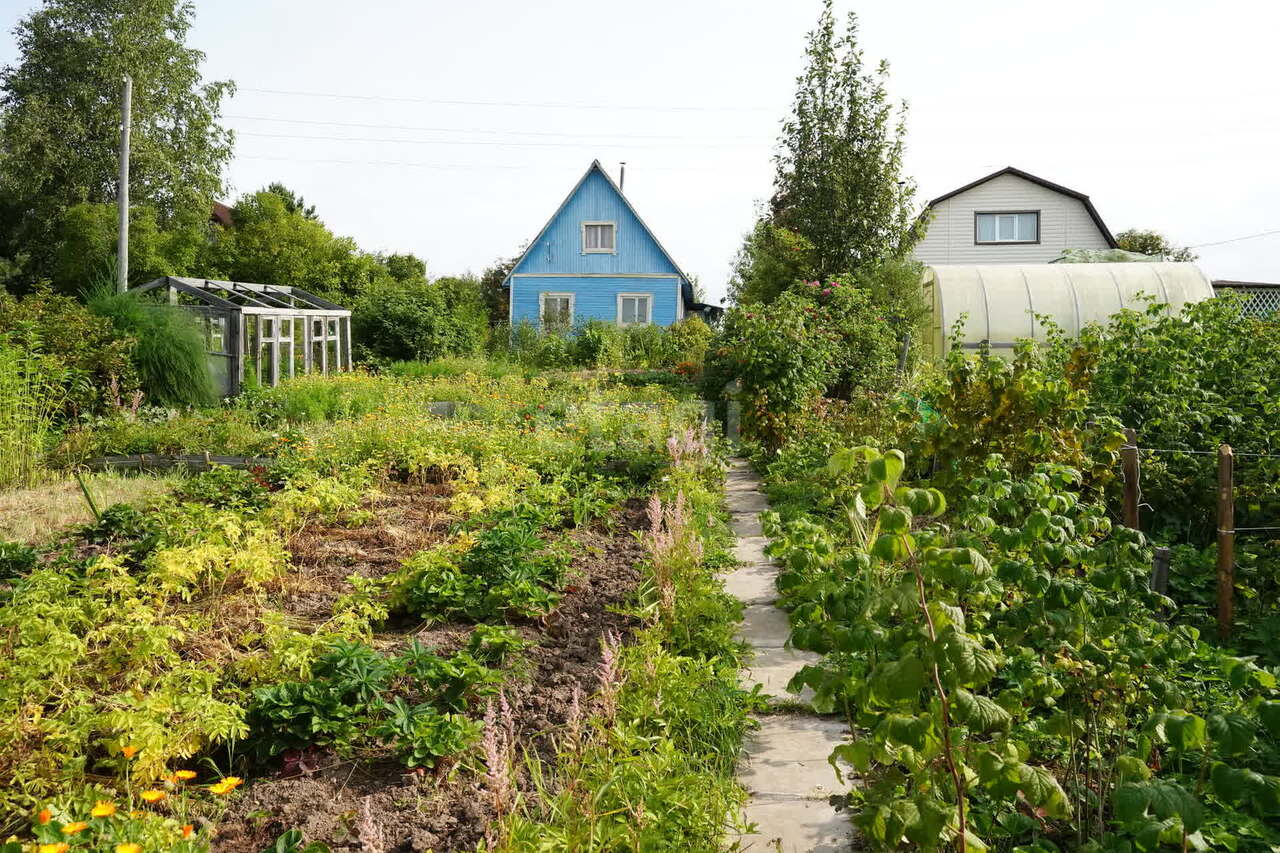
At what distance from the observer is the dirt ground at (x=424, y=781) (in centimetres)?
243

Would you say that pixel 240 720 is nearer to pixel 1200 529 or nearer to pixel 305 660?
pixel 305 660

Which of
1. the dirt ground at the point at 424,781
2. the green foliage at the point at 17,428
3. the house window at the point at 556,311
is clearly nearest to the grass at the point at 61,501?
the green foliage at the point at 17,428

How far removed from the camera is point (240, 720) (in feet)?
9.02

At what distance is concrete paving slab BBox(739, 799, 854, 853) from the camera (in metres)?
2.60

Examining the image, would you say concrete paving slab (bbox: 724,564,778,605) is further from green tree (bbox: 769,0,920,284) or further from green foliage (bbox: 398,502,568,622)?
green tree (bbox: 769,0,920,284)

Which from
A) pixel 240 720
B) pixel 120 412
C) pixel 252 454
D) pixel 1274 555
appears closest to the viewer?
pixel 240 720

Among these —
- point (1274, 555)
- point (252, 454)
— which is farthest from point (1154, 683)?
point (252, 454)

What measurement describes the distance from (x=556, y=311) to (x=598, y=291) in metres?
1.55

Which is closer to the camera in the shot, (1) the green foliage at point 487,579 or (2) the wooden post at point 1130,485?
(1) the green foliage at point 487,579

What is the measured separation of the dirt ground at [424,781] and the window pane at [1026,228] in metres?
24.0

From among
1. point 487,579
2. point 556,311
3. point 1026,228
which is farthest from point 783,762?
point 1026,228

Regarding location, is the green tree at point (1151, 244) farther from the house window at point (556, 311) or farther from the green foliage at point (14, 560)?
the green foliage at point (14, 560)

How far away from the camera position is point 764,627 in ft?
15.0

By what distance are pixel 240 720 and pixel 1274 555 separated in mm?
4757
